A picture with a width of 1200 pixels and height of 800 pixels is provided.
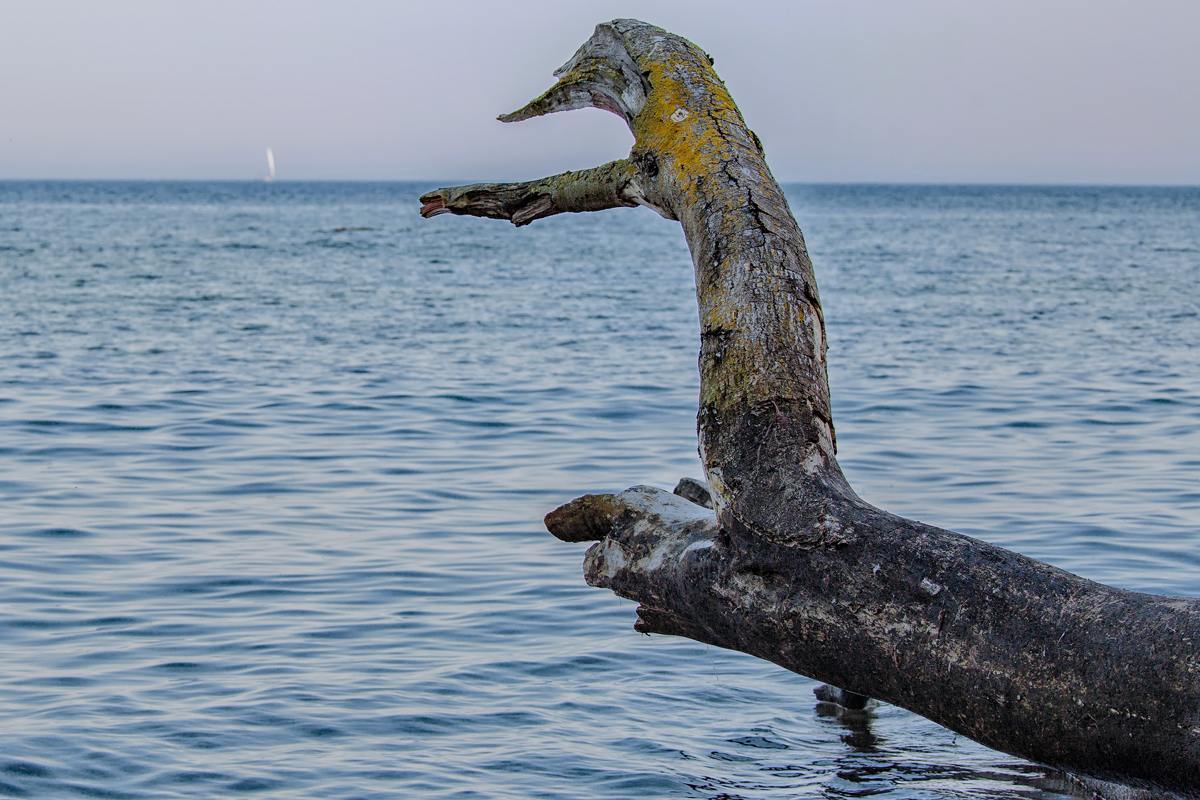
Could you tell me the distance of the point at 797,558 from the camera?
279cm

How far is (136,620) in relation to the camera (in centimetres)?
685

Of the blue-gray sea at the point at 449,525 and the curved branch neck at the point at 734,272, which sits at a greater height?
the curved branch neck at the point at 734,272

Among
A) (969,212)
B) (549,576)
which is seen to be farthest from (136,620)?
(969,212)

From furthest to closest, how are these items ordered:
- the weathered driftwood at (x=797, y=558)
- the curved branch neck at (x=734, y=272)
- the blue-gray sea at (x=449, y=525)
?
the blue-gray sea at (x=449, y=525) → the curved branch neck at (x=734, y=272) → the weathered driftwood at (x=797, y=558)

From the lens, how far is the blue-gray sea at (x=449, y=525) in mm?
5277

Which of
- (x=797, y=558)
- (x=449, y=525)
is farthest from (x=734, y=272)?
(x=449, y=525)

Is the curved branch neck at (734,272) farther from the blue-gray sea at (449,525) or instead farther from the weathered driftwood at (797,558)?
the blue-gray sea at (449,525)

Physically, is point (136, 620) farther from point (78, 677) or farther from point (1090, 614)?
point (1090, 614)

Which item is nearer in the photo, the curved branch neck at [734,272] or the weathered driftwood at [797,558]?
the weathered driftwood at [797,558]

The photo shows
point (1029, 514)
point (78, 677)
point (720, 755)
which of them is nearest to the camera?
point (720, 755)

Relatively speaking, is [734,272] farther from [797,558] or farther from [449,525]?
[449,525]

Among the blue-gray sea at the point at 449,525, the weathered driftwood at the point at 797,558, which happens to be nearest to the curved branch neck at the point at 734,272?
the weathered driftwood at the point at 797,558

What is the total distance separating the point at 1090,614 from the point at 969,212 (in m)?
104

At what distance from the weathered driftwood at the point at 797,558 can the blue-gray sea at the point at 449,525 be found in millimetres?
2358
